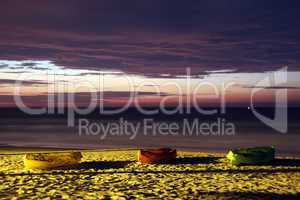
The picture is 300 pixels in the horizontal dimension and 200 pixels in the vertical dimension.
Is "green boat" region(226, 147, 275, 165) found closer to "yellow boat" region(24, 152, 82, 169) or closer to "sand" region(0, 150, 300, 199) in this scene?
"sand" region(0, 150, 300, 199)

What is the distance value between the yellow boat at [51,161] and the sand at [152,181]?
38 cm

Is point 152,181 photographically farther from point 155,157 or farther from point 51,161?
point 51,161

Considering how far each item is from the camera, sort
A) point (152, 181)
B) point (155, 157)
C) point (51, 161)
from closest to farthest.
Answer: point (152, 181) → point (51, 161) → point (155, 157)

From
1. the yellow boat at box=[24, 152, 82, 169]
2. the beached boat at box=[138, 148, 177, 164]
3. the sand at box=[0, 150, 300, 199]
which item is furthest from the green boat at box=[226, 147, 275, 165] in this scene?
the yellow boat at box=[24, 152, 82, 169]

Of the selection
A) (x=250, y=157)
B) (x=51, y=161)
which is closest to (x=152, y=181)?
(x=51, y=161)

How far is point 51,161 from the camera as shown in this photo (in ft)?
61.1

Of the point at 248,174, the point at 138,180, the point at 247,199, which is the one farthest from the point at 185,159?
the point at 247,199

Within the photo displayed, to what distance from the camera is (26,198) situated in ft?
41.4

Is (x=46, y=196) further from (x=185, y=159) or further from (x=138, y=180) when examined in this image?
(x=185, y=159)

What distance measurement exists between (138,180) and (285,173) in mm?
6539

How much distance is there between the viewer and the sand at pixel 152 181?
13500 millimetres

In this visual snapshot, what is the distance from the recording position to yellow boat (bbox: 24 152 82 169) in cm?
1844

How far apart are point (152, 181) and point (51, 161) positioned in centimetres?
527

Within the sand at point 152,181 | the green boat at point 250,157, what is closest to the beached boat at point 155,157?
the sand at point 152,181
